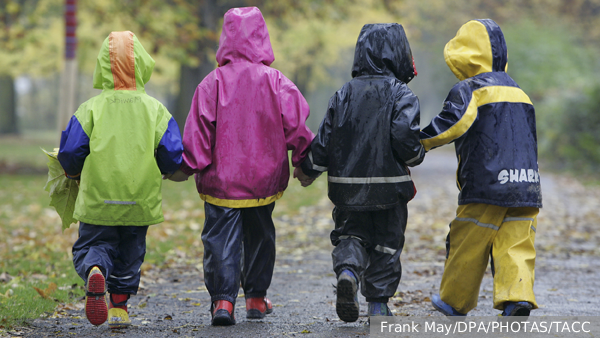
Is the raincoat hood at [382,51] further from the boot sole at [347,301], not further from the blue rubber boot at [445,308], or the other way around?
the blue rubber boot at [445,308]

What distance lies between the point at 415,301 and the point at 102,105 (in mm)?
2586

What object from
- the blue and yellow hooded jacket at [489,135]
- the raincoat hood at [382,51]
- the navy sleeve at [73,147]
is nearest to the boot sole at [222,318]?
the navy sleeve at [73,147]

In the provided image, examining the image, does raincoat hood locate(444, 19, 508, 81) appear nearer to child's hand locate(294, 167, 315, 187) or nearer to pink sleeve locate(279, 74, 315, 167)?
pink sleeve locate(279, 74, 315, 167)

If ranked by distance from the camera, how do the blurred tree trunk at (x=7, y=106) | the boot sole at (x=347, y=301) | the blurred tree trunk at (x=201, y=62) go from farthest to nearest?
the blurred tree trunk at (x=7, y=106) < the blurred tree trunk at (x=201, y=62) < the boot sole at (x=347, y=301)

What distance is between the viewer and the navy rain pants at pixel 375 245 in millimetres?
4031

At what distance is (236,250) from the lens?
4203 mm

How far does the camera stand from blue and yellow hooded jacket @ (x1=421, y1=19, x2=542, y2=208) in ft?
12.7

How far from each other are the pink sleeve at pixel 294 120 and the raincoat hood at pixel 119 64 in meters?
0.94

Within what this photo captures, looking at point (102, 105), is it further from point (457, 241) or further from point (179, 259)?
point (179, 259)

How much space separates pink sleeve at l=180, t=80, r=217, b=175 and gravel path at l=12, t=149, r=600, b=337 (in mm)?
1022

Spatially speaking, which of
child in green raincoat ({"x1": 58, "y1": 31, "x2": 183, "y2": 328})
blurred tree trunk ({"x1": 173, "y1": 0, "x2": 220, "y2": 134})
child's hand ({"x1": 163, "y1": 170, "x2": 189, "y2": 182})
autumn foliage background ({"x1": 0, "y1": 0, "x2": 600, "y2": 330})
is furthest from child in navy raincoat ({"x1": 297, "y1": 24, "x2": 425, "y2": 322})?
blurred tree trunk ({"x1": 173, "y1": 0, "x2": 220, "y2": 134})

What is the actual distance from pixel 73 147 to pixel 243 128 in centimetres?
104

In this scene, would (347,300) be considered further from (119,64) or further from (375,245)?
(119,64)

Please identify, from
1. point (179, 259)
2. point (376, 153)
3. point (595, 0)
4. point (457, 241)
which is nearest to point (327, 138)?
point (376, 153)
